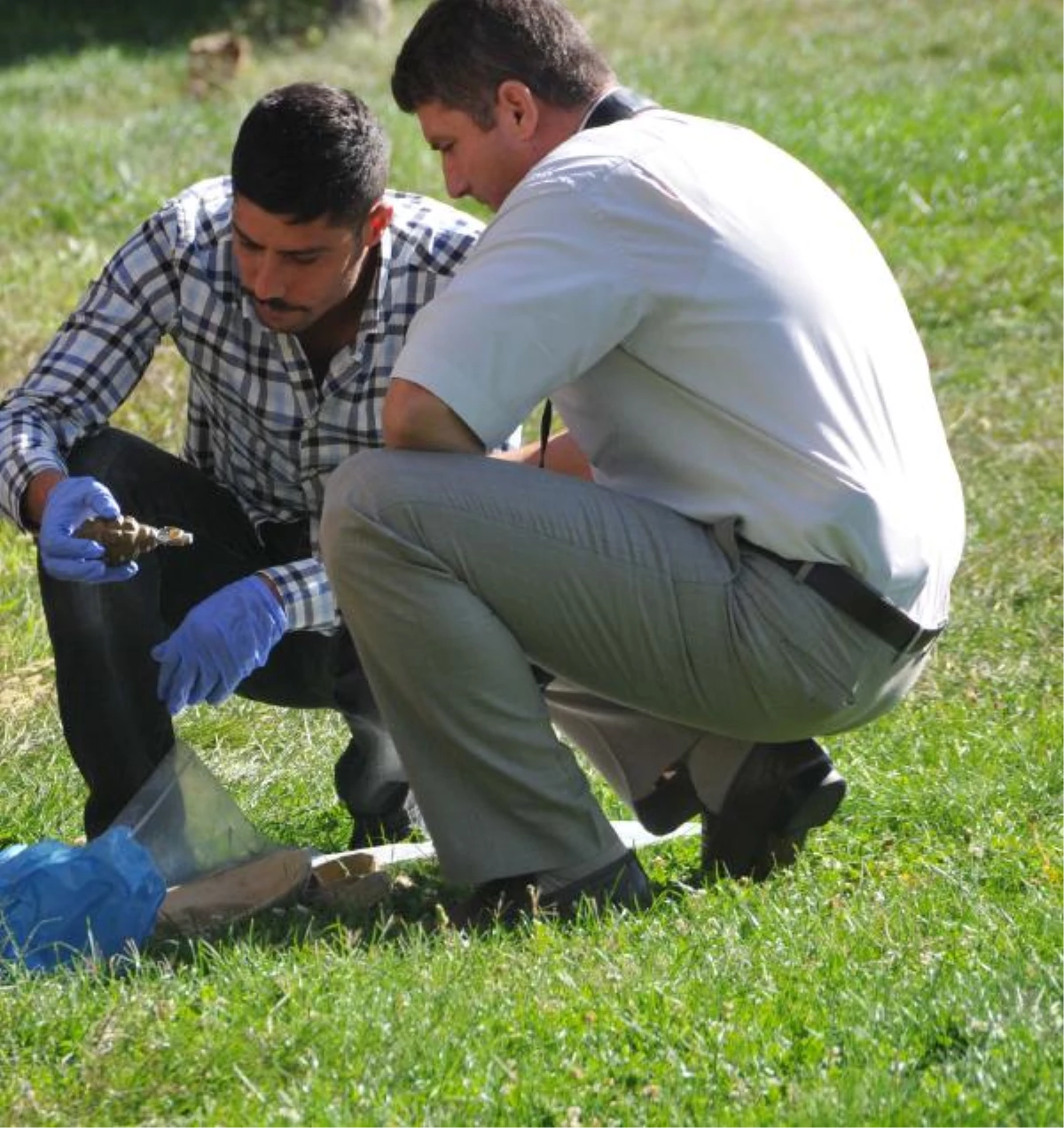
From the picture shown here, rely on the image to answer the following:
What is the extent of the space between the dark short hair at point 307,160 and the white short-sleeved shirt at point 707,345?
0.53m

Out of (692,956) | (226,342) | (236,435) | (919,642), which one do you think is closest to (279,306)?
(226,342)

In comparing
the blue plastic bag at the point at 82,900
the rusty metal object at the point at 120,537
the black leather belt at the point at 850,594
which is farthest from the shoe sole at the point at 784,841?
the rusty metal object at the point at 120,537

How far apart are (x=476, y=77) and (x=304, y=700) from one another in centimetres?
131

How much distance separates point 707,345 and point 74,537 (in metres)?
1.12

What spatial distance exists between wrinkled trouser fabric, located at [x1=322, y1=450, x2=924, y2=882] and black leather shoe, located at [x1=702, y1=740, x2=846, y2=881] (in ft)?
0.61

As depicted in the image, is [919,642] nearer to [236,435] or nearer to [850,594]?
[850,594]

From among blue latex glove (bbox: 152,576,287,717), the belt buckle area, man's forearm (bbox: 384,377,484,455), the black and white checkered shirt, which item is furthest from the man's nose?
the belt buckle area

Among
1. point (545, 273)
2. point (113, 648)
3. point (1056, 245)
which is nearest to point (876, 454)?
point (545, 273)

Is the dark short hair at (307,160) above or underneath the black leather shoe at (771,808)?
above

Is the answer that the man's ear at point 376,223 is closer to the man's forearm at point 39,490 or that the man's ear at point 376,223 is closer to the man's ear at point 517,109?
the man's ear at point 517,109

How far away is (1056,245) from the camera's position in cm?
938

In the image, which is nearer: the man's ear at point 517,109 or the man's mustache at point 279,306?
the man's ear at point 517,109

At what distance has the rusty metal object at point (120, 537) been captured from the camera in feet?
12.2

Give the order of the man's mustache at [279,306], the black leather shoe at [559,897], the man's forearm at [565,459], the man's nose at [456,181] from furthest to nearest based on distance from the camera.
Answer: the man's forearm at [565,459], the man's mustache at [279,306], the man's nose at [456,181], the black leather shoe at [559,897]
